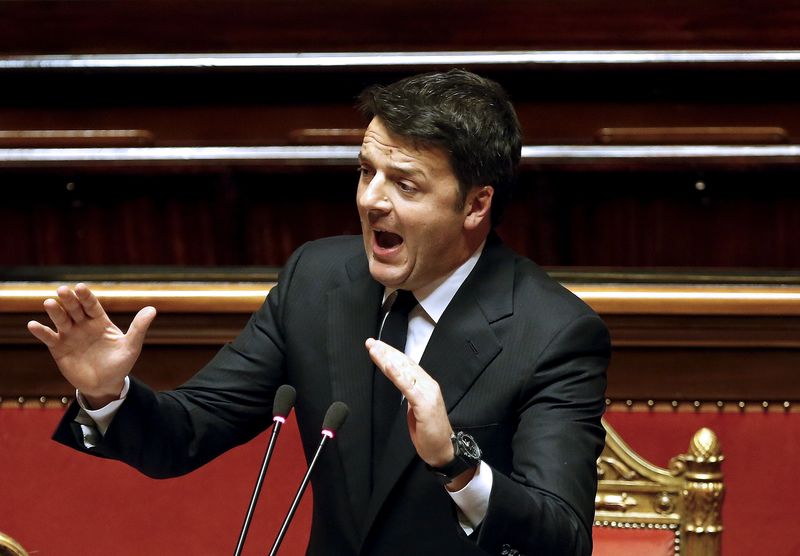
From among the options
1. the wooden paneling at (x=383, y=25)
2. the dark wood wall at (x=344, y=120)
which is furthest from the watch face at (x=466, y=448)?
the wooden paneling at (x=383, y=25)

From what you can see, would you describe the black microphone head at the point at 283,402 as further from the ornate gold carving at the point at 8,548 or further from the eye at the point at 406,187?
the ornate gold carving at the point at 8,548

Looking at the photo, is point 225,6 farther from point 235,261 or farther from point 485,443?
point 485,443

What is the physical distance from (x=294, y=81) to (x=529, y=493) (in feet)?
3.68

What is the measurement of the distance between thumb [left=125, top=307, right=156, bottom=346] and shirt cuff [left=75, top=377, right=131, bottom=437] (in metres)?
0.05

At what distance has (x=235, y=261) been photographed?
1781 mm

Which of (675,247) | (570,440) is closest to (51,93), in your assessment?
(675,247)

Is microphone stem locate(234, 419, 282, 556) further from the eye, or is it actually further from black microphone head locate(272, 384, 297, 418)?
the eye

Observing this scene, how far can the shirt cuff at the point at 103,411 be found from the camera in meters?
0.88

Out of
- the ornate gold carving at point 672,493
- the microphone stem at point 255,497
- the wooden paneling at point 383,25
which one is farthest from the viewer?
the wooden paneling at point 383,25

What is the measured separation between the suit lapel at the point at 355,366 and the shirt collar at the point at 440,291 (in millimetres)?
45

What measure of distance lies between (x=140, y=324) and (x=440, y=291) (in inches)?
9.9

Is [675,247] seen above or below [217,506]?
above

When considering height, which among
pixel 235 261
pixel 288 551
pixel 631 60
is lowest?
pixel 288 551

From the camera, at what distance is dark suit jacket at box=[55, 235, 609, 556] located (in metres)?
0.87
